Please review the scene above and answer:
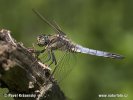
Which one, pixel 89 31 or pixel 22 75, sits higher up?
pixel 89 31

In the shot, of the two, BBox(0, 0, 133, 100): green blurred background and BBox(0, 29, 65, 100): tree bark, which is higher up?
BBox(0, 0, 133, 100): green blurred background

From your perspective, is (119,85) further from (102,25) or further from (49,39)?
(49,39)

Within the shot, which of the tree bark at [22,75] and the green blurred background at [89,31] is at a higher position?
the green blurred background at [89,31]

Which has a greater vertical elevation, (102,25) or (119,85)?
(102,25)

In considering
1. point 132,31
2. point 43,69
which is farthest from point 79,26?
point 43,69

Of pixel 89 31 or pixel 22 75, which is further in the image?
pixel 89 31
